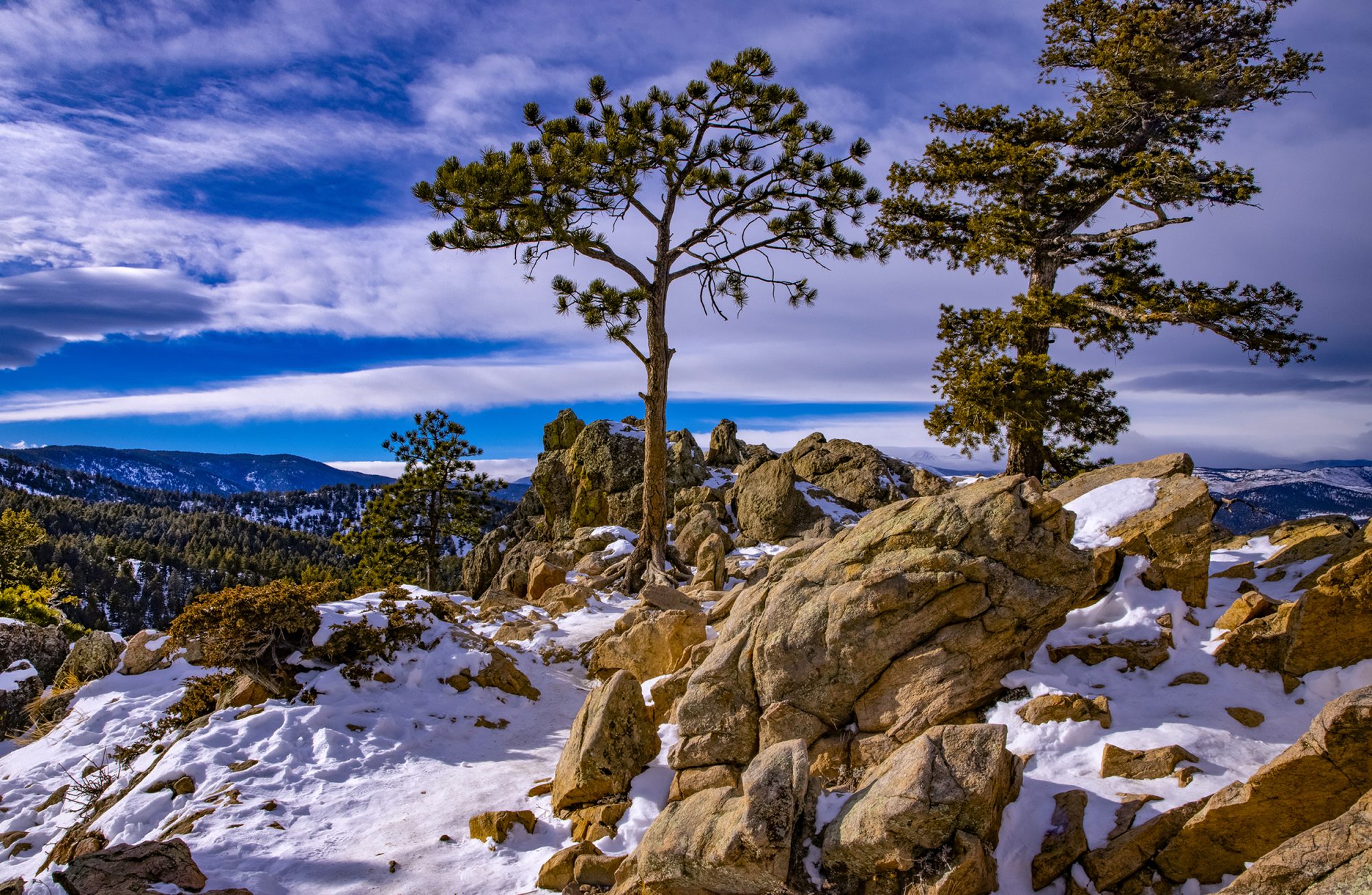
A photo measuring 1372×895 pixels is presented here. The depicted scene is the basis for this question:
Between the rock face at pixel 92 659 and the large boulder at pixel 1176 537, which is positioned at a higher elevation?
the large boulder at pixel 1176 537

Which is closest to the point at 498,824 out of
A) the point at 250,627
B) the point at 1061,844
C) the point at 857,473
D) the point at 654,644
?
the point at 654,644

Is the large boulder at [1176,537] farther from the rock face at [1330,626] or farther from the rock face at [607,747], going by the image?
the rock face at [607,747]

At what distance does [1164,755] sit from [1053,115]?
57.6 feet

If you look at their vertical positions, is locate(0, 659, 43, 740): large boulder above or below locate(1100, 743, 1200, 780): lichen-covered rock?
below

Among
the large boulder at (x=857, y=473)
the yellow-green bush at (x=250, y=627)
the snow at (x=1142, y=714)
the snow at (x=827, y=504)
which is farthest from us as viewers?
the large boulder at (x=857, y=473)

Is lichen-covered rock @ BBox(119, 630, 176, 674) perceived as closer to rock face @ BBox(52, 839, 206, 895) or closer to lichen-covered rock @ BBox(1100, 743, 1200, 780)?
rock face @ BBox(52, 839, 206, 895)

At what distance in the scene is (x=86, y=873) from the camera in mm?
6602

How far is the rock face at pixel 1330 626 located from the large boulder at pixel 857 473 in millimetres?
20006

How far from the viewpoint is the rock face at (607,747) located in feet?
28.5

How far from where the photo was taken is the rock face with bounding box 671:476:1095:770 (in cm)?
862

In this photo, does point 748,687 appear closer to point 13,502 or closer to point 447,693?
point 447,693

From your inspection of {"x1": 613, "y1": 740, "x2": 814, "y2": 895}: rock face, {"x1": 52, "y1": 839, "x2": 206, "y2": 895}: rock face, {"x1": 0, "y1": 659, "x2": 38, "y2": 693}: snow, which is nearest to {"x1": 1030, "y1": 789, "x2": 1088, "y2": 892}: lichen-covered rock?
{"x1": 613, "y1": 740, "x2": 814, "y2": 895}: rock face

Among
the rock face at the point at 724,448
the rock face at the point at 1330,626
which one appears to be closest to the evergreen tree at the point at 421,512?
the rock face at the point at 724,448

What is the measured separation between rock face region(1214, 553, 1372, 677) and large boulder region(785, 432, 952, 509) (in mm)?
20006
